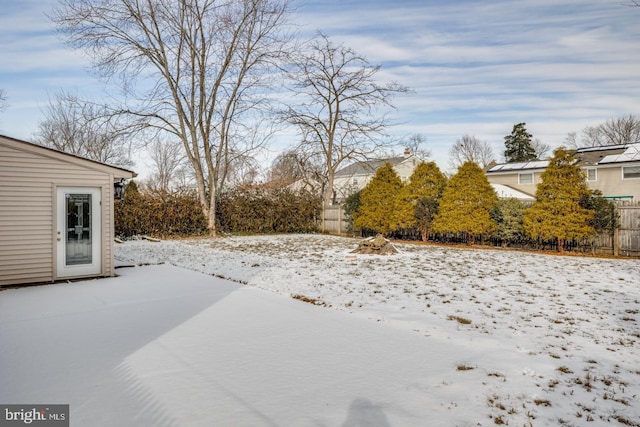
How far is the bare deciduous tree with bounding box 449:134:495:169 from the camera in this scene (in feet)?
162

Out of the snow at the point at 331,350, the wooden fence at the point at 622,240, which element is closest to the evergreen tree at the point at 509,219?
the wooden fence at the point at 622,240

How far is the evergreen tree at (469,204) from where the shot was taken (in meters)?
13.4

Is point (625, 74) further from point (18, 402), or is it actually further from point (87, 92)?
point (87, 92)

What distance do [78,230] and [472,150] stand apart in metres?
49.4

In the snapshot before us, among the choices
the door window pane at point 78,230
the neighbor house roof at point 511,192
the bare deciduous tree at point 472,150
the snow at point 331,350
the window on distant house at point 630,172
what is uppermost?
the bare deciduous tree at point 472,150

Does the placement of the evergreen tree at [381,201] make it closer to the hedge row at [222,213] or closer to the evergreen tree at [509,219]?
the evergreen tree at [509,219]

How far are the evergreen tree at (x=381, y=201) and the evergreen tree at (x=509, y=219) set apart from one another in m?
4.24

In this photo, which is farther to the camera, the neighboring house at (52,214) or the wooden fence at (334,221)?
the wooden fence at (334,221)

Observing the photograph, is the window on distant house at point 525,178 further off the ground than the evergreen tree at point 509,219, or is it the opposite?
the window on distant house at point 525,178

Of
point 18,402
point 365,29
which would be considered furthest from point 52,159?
point 365,29

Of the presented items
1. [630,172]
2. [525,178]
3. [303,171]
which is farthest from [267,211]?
[630,172]

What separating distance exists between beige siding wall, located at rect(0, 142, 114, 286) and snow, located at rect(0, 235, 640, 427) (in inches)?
22.3

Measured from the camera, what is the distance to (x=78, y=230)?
299 inches

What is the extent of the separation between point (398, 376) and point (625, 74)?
50.5ft
